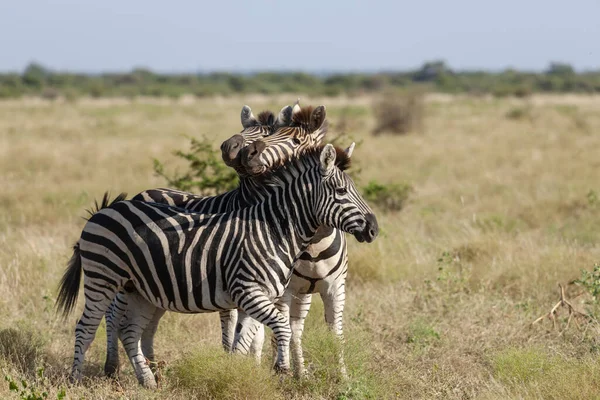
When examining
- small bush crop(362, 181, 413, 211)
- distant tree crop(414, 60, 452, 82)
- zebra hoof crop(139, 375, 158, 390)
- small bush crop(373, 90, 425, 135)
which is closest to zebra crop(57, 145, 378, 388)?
zebra hoof crop(139, 375, 158, 390)

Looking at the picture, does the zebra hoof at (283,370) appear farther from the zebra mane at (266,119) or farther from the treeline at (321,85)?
the treeline at (321,85)

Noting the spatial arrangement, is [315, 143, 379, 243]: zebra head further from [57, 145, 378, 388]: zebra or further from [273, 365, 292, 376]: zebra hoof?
[273, 365, 292, 376]: zebra hoof

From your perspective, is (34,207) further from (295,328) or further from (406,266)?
(295,328)

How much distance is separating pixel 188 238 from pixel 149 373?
3.62 feet

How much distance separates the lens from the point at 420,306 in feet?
24.8

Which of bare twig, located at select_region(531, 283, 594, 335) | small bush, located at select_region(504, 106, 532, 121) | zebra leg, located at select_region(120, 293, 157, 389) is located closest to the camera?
zebra leg, located at select_region(120, 293, 157, 389)

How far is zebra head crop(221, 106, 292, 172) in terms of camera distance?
5383 millimetres

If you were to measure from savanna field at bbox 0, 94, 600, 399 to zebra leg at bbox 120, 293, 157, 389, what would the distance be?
0.17 m

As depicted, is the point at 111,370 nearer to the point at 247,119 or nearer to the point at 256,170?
the point at 256,170

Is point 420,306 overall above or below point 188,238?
below

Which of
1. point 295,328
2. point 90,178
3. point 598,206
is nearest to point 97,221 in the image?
point 295,328

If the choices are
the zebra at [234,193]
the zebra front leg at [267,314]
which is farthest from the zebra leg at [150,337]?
the zebra front leg at [267,314]

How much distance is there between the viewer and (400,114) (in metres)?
24.9

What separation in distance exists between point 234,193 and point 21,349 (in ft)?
7.02
